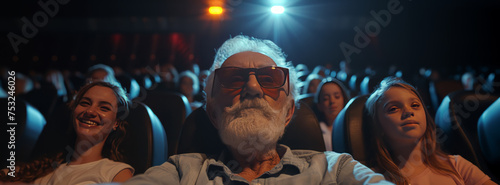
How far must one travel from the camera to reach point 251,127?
1.41 metres

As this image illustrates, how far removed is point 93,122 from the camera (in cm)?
153

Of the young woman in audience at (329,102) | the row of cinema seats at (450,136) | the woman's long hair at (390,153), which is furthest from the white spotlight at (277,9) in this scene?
the woman's long hair at (390,153)

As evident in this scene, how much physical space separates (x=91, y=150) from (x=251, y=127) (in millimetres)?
912

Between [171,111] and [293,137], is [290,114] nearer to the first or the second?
[293,137]

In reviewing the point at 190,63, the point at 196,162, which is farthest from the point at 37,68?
the point at 196,162

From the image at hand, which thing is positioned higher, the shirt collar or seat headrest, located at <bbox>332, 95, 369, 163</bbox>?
seat headrest, located at <bbox>332, 95, 369, 163</bbox>

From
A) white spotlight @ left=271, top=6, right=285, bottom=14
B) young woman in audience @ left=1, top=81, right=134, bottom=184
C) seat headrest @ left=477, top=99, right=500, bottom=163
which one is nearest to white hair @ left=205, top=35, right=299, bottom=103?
young woman in audience @ left=1, top=81, right=134, bottom=184

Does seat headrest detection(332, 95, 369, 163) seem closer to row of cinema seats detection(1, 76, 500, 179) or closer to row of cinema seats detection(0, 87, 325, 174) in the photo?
Result: row of cinema seats detection(1, 76, 500, 179)

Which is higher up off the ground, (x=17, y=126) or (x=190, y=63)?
(x=190, y=63)

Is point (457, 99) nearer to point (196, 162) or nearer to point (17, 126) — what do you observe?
point (196, 162)

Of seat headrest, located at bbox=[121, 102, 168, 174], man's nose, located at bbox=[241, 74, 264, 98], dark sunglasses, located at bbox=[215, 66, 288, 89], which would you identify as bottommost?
seat headrest, located at bbox=[121, 102, 168, 174]

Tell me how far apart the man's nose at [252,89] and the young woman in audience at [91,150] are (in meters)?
0.74

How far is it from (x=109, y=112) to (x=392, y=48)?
1328cm

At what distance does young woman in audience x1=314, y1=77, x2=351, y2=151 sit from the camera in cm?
264
